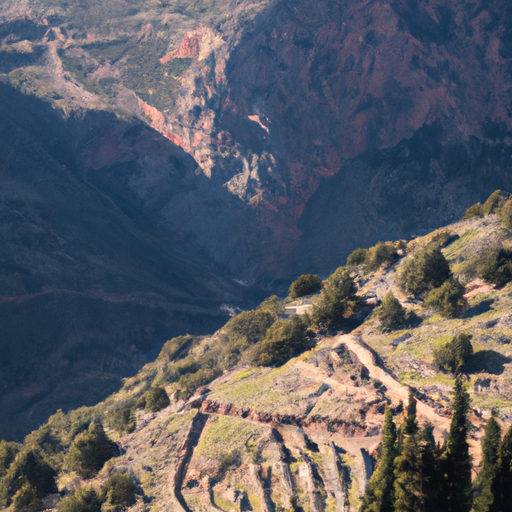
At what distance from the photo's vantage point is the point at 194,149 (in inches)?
5143

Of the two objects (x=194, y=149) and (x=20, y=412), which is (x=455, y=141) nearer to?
(x=194, y=149)

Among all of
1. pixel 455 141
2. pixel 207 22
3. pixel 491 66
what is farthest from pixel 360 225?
pixel 207 22

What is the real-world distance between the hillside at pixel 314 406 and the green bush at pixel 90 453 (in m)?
1.10

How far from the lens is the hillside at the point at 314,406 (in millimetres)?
38125

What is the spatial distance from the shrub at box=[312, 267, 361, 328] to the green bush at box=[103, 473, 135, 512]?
945 inches

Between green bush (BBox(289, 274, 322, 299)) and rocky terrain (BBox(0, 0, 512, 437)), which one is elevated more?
rocky terrain (BBox(0, 0, 512, 437))

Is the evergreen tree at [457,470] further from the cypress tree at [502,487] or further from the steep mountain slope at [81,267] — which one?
the steep mountain slope at [81,267]

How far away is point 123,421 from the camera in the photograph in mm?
57375

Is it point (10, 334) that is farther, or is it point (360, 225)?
point (360, 225)

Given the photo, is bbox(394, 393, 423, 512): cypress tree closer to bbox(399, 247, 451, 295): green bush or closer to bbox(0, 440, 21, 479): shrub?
bbox(399, 247, 451, 295): green bush

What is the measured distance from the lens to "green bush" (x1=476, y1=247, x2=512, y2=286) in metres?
50.7

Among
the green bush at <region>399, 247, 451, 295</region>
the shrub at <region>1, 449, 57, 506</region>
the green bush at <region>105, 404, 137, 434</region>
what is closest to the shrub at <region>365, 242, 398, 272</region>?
the green bush at <region>399, 247, 451, 295</region>

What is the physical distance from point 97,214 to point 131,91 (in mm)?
39719

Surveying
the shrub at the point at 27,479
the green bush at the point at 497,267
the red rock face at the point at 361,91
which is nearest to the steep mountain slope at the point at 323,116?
the red rock face at the point at 361,91
